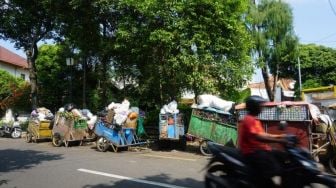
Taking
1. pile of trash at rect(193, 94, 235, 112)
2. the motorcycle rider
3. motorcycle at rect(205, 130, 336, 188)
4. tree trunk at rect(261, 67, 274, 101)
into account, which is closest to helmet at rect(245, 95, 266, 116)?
the motorcycle rider

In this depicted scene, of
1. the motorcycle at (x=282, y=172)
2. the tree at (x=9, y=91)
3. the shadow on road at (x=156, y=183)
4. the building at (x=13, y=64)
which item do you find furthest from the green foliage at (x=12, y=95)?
the motorcycle at (x=282, y=172)

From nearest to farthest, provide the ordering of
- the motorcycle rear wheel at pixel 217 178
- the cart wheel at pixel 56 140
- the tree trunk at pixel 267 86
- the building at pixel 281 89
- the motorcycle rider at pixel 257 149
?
the motorcycle rider at pixel 257 149, the motorcycle rear wheel at pixel 217 178, the cart wheel at pixel 56 140, the tree trunk at pixel 267 86, the building at pixel 281 89

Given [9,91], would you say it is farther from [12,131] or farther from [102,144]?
[102,144]

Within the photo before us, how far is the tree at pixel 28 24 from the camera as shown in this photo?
2552 cm

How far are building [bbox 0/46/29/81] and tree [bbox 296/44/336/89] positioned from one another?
31008 mm

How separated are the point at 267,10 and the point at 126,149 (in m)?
18.8

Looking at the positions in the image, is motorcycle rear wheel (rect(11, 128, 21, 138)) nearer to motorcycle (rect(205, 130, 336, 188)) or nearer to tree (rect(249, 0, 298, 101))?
tree (rect(249, 0, 298, 101))

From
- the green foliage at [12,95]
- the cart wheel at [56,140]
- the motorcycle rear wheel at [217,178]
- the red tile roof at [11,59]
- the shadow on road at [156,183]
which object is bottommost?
the shadow on road at [156,183]

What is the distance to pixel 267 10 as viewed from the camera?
1259 inches

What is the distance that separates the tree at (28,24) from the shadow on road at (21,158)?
389 inches

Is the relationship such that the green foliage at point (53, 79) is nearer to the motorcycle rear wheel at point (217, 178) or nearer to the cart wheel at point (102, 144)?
the cart wheel at point (102, 144)

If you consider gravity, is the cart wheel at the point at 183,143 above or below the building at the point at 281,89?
below

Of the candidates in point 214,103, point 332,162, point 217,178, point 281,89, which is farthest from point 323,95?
point 281,89

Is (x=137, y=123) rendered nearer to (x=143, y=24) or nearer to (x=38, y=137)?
(x=143, y=24)
